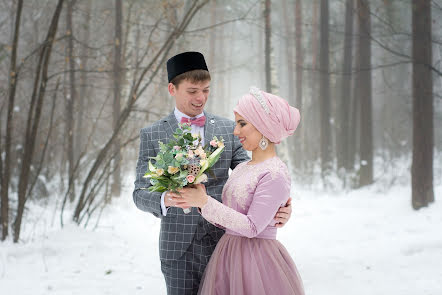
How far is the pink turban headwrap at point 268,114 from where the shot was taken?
226 cm

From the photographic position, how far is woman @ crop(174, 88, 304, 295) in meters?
2.14

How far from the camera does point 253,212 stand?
2.14 metres

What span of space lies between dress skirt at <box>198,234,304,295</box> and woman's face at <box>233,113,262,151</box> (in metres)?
0.51

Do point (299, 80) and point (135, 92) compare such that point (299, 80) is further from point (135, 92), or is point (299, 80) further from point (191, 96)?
point (191, 96)

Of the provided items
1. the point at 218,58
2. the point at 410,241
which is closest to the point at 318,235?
the point at 410,241

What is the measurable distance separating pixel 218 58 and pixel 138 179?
1796 centimetres

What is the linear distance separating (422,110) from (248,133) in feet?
21.6

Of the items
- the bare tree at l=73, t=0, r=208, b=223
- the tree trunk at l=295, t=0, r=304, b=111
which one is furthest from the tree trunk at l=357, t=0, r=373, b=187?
the bare tree at l=73, t=0, r=208, b=223

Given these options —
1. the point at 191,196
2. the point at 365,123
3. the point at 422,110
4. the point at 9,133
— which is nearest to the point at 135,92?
the point at 9,133

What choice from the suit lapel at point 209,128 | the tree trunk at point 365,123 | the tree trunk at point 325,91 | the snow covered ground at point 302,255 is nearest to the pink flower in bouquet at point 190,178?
the suit lapel at point 209,128

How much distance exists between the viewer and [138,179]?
2.60 meters

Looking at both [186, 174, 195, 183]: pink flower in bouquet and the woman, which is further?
the woman

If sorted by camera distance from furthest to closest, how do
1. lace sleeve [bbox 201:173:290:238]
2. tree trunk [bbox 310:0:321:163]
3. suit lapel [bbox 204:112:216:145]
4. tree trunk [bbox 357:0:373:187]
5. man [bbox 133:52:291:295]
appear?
1. tree trunk [bbox 310:0:321:163]
2. tree trunk [bbox 357:0:373:187]
3. suit lapel [bbox 204:112:216:145]
4. man [bbox 133:52:291:295]
5. lace sleeve [bbox 201:173:290:238]

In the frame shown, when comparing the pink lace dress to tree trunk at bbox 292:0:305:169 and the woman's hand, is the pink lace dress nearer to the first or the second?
the woman's hand
